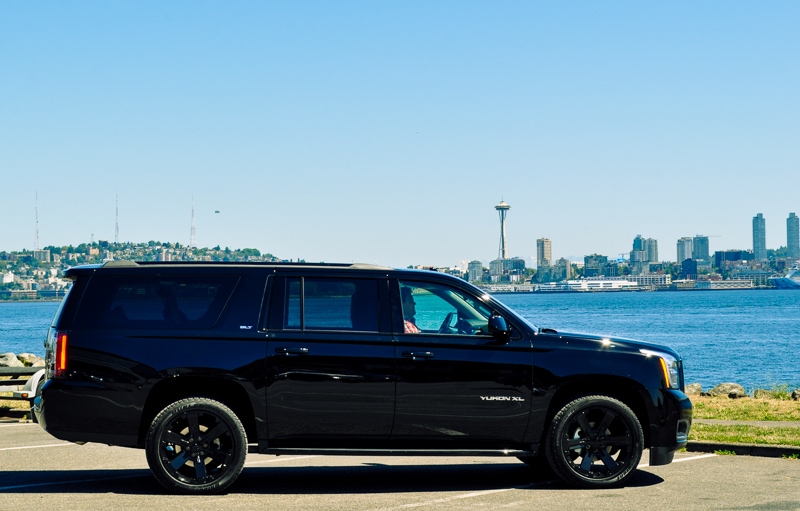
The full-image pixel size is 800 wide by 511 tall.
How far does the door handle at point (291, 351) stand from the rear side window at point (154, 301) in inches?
23.9

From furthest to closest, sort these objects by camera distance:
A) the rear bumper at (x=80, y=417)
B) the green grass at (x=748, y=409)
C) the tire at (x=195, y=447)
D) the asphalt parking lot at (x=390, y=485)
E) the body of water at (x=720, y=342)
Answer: the body of water at (x=720, y=342) → the green grass at (x=748, y=409) → the rear bumper at (x=80, y=417) → the tire at (x=195, y=447) → the asphalt parking lot at (x=390, y=485)

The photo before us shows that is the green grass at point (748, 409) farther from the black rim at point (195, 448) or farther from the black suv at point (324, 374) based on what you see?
the black rim at point (195, 448)

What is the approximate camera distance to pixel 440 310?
9.35 m

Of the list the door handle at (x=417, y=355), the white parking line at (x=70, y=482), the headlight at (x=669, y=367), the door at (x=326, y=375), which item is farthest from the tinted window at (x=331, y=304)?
the headlight at (x=669, y=367)

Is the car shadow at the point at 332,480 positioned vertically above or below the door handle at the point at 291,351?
below

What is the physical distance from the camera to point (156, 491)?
9.15 metres

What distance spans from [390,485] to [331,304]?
5.59 ft

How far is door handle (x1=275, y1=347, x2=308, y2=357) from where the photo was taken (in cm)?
905

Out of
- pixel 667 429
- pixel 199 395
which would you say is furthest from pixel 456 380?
pixel 199 395

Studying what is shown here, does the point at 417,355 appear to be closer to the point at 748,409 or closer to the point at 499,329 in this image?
the point at 499,329

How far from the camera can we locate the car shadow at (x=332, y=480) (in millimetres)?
9258

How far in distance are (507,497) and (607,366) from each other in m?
1.45

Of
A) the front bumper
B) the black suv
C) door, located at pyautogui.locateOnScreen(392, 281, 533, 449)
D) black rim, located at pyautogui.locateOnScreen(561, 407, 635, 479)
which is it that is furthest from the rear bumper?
the front bumper

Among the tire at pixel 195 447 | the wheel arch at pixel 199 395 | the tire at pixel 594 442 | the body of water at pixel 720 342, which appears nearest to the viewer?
the tire at pixel 195 447
